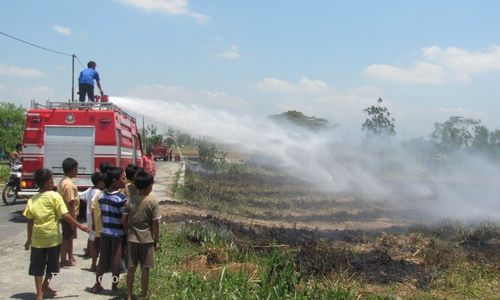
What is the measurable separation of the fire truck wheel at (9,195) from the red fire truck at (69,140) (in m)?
4.24

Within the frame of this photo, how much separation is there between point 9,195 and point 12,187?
26 centimetres

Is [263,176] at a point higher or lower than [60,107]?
lower

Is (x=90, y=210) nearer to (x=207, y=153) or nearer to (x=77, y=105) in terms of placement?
(x=77, y=105)

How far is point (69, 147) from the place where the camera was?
41.2ft

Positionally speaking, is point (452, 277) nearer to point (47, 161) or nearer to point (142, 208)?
point (142, 208)

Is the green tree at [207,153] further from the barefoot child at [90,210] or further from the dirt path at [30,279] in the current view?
the barefoot child at [90,210]

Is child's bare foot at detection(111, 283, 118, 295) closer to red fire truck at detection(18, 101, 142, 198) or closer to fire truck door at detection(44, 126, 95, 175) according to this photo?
red fire truck at detection(18, 101, 142, 198)

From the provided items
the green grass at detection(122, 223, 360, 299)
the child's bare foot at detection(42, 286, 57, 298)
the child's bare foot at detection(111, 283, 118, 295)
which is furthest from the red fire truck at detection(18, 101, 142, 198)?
the child's bare foot at detection(111, 283, 118, 295)

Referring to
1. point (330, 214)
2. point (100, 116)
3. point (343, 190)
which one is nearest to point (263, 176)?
point (343, 190)

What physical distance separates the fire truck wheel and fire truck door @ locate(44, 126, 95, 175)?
4.45m

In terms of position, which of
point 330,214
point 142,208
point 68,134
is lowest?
point 330,214

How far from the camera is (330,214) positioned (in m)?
18.2

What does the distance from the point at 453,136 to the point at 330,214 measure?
33.7 meters

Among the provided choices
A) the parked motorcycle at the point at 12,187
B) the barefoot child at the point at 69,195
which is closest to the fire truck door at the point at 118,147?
the parked motorcycle at the point at 12,187
